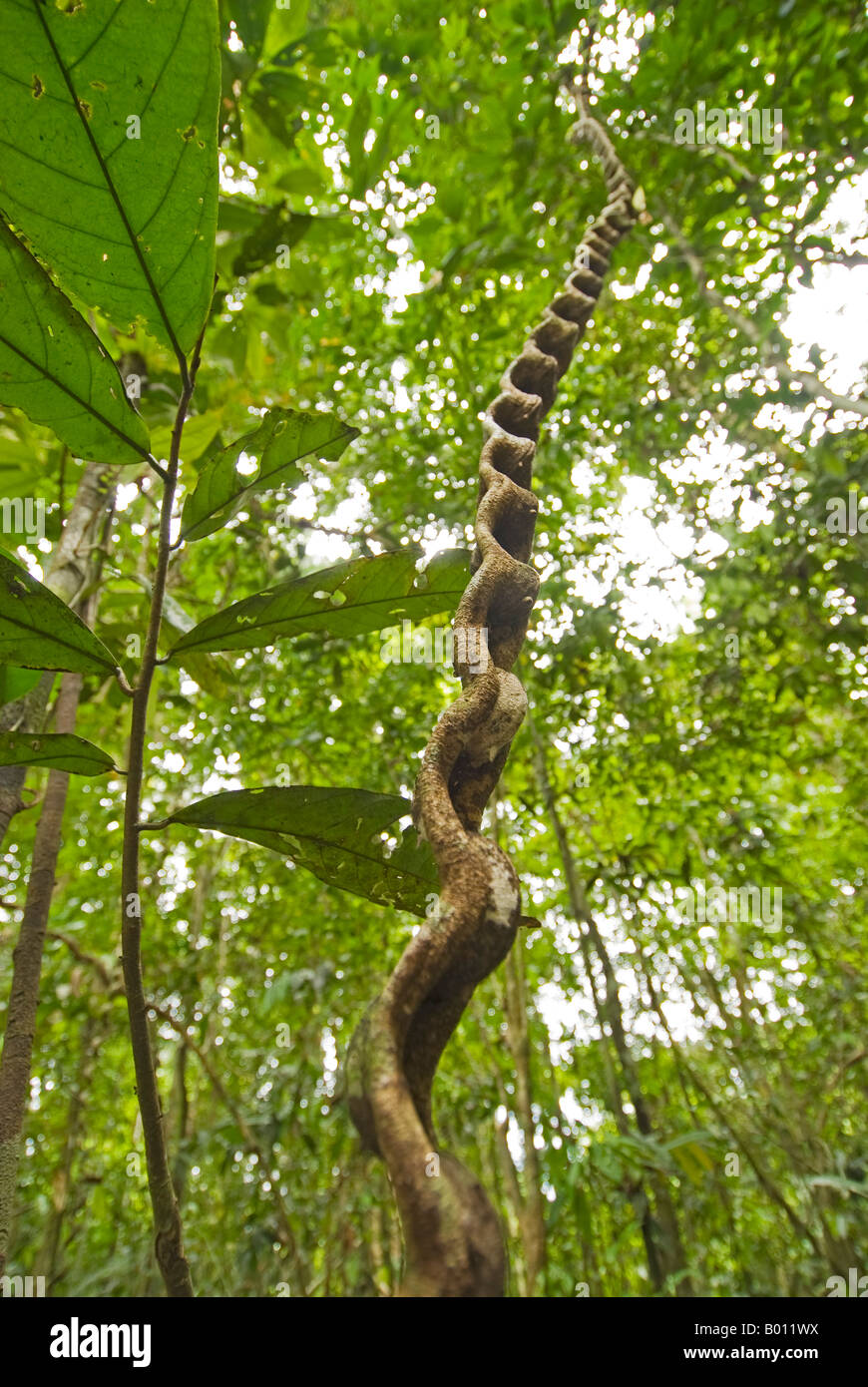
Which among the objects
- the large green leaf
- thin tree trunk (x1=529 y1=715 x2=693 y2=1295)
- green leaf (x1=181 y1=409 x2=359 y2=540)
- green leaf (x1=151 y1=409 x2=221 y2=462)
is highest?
green leaf (x1=151 y1=409 x2=221 y2=462)

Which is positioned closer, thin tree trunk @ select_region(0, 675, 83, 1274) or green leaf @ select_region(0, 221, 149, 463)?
green leaf @ select_region(0, 221, 149, 463)

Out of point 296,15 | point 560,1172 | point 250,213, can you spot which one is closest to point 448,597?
point 250,213

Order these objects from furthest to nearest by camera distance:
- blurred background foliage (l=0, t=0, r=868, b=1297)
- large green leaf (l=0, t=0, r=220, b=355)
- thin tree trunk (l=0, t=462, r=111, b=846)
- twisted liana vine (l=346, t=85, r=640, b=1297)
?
blurred background foliage (l=0, t=0, r=868, b=1297) → thin tree trunk (l=0, t=462, r=111, b=846) → large green leaf (l=0, t=0, r=220, b=355) → twisted liana vine (l=346, t=85, r=640, b=1297)

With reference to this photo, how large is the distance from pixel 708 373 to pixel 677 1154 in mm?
2791

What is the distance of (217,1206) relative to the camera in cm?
353

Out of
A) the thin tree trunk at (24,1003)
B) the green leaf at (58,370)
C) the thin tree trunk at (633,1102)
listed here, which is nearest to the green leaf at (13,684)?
the thin tree trunk at (24,1003)

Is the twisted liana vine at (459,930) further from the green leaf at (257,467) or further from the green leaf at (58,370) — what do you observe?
the green leaf at (58,370)

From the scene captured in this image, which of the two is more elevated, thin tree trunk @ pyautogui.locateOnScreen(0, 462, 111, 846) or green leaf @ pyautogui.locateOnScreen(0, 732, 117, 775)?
thin tree trunk @ pyautogui.locateOnScreen(0, 462, 111, 846)

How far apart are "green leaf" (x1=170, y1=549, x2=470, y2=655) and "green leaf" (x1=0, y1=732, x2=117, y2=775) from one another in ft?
0.32

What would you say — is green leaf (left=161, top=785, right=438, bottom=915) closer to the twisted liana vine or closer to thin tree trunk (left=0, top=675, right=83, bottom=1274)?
the twisted liana vine

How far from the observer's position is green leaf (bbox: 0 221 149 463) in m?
0.49

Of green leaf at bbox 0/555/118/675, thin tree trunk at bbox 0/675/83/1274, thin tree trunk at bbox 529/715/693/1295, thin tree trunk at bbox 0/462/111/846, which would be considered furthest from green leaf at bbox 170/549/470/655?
thin tree trunk at bbox 529/715/693/1295

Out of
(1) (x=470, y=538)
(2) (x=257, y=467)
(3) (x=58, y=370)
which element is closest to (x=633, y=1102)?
(1) (x=470, y=538)

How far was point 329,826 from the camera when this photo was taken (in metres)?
0.58
